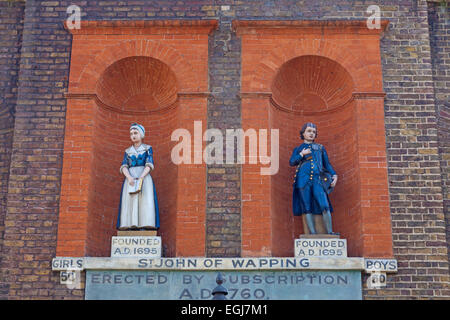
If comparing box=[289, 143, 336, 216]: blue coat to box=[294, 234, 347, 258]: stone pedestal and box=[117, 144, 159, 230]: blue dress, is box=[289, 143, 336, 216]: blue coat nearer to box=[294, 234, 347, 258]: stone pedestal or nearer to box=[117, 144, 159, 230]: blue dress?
box=[294, 234, 347, 258]: stone pedestal

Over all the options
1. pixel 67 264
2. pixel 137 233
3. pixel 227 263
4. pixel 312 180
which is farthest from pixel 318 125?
pixel 67 264

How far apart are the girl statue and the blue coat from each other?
235 centimetres

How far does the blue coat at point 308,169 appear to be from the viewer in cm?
1505

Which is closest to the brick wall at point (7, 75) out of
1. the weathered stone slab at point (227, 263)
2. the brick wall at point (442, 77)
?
the weathered stone slab at point (227, 263)

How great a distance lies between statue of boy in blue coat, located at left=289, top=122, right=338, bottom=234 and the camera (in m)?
14.9

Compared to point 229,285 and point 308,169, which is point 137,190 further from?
point 308,169

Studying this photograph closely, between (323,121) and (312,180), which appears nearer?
(312,180)

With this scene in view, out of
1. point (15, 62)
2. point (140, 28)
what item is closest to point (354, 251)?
point (140, 28)

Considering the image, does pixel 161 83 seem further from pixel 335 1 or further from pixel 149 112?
pixel 335 1

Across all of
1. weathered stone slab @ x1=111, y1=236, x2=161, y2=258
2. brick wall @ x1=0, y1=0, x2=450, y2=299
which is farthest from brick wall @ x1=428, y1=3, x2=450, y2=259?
A: weathered stone slab @ x1=111, y1=236, x2=161, y2=258

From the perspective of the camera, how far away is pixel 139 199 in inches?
585

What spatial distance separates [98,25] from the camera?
1614cm

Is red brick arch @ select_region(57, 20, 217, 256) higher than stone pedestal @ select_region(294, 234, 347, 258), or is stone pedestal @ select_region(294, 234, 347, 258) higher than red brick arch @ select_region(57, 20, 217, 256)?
red brick arch @ select_region(57, 20, 217, 256)

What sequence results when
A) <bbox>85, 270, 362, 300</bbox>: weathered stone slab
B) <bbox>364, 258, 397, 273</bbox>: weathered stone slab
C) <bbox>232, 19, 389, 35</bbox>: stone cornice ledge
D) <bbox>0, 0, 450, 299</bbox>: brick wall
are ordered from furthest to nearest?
<bbox>232, 19, 389, 35</bbox>: stone cornice ledge, <bbox>0, 0, 450, 299</bbox>: brick wall, <bbox>364, 258, 397, 273</bbox>: weathered stone slab, <bbox>85, 270, 362, 300</bbox>: weathered stone slab
